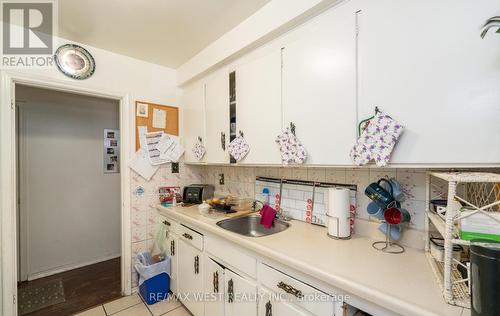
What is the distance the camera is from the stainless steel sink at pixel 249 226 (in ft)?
5.52

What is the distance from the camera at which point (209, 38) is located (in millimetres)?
1887

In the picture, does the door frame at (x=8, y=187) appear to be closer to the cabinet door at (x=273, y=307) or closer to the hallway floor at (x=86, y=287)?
the hallway floor at (x=86, y=287)

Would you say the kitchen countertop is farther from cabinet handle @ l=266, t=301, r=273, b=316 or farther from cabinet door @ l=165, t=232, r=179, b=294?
cabinet door @ l=165, t=232, r=179, b=294

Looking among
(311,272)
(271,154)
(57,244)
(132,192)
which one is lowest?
(57,244)

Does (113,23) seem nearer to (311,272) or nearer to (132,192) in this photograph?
(132,192)

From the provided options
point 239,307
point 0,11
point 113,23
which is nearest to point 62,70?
point 0,11

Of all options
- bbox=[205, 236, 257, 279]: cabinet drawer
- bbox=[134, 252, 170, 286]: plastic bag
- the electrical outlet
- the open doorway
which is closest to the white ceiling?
the open doorway

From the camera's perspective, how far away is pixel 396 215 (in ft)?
3.62

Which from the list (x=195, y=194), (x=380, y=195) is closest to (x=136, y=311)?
(x=195, y=194)

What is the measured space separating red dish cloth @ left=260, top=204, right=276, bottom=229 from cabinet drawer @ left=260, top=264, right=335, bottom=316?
1.52 ft

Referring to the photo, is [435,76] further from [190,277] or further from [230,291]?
[190,277]

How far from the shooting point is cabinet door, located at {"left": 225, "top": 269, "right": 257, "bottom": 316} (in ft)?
4.07

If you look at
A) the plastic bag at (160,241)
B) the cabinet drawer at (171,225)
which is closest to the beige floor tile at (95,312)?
the plastic bag at (160,241)

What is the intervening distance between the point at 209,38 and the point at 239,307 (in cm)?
211
